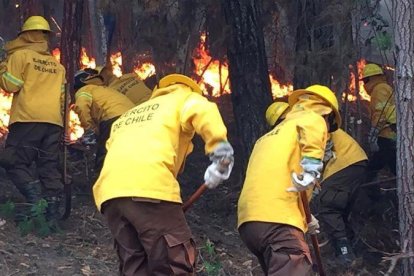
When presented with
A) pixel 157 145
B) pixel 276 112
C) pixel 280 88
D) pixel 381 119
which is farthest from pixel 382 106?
pixel 157 145

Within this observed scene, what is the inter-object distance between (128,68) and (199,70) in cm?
99

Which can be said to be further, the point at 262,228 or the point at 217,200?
the point at 217,200

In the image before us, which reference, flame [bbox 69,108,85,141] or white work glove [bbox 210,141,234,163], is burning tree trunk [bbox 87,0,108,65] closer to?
flame [bbox 69,108,85,141]

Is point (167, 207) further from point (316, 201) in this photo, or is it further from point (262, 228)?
point (316, 201)

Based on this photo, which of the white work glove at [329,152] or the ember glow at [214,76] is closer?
the white work glove at [329,152]

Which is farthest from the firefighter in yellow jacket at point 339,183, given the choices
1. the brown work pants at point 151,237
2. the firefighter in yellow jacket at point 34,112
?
the brown work pants at point 151,237

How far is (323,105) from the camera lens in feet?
20.6

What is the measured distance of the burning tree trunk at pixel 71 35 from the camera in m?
10.3

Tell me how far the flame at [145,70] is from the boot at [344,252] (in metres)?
4.51

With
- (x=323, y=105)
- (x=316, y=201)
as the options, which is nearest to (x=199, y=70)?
(x=316, y=201)

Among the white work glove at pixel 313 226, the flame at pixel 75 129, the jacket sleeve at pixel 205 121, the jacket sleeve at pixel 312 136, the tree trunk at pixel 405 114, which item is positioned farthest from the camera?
the flame at pixel 75 129

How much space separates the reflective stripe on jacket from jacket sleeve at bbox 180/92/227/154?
2.95 m

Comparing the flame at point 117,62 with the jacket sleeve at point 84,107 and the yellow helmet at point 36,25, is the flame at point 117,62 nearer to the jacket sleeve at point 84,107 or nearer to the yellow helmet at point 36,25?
the jacket sleeve at point 84,107

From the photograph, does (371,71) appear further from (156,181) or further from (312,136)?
(156,181)
